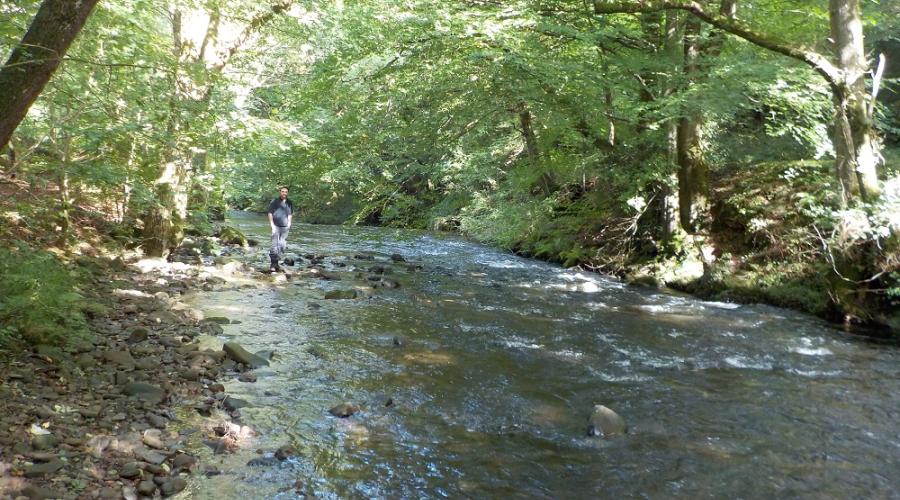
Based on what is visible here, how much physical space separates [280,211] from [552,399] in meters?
8.70

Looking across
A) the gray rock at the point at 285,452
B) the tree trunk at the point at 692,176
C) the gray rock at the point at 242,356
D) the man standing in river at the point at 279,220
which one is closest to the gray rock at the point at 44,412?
the gray rock at the point at 285,452

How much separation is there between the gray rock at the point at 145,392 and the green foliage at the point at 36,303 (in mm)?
1059

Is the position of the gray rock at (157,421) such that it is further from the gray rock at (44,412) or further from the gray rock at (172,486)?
the gray rock at (172,486)

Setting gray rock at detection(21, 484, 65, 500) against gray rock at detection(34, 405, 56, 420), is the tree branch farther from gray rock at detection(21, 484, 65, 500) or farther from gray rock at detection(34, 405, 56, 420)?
gray rock at detection(21, 484, 65, 500)

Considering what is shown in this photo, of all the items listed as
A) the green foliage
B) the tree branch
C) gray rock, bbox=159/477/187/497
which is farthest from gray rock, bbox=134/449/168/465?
the tree branch

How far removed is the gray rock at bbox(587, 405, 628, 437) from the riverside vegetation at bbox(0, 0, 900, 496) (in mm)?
3598

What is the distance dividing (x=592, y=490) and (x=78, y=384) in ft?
15.0

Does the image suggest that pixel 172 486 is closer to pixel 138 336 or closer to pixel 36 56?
pixel 36 56

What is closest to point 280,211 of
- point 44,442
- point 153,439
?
point 153,439

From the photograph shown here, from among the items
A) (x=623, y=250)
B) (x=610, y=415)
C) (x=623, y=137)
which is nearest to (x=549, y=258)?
(x=623, y=250)

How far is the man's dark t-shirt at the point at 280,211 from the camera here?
13.0m

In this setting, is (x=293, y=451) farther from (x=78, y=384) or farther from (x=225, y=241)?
(x=225, y=241)

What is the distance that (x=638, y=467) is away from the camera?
4.80 m

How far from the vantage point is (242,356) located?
684cm
